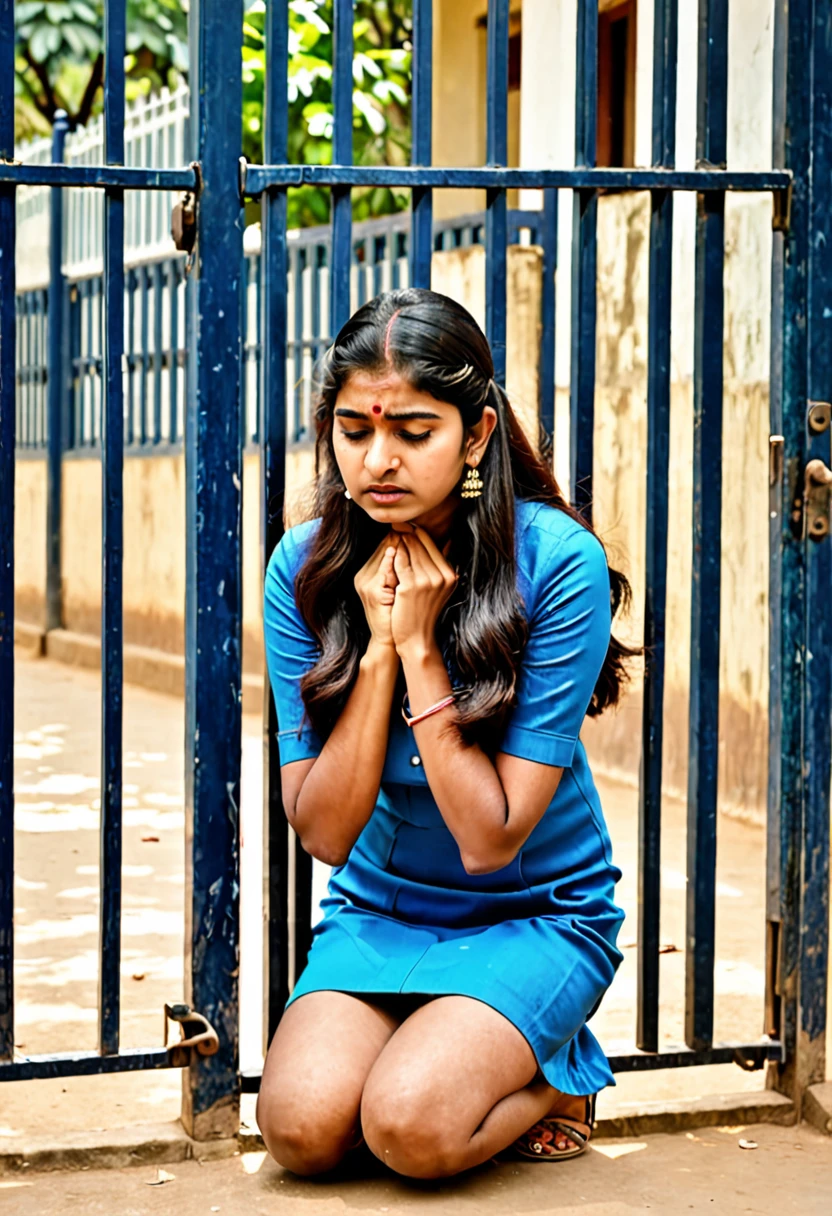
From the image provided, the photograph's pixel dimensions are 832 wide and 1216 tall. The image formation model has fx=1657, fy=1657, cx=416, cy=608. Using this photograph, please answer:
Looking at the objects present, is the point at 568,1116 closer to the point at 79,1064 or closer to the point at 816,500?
the point at 79,1064

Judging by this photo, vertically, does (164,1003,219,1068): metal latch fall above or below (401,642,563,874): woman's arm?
below

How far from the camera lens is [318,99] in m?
11.4

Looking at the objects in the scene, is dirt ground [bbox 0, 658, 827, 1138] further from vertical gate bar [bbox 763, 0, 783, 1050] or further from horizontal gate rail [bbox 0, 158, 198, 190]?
horizontal gate rail [bbox 0, 158, 198, 190]

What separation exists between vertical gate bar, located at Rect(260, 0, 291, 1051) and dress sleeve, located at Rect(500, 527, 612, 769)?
54cm

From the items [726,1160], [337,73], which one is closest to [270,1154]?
[726,1160]

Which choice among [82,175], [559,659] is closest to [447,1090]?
[559,659]

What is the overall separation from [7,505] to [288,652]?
0.54 metres

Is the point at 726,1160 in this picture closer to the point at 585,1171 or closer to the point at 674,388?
the point at 585,1171

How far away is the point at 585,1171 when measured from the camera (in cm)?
286

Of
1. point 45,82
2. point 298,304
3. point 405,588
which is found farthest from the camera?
point 45,82

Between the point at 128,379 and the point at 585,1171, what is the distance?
8855mm

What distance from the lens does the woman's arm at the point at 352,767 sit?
9.08 ft

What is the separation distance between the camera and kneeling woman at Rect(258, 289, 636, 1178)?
270 cm

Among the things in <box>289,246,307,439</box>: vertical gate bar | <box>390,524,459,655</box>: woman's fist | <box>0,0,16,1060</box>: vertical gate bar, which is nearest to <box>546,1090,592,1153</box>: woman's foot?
<box>390,524,459,655</box>: woman's fist
